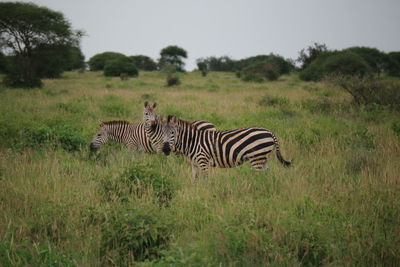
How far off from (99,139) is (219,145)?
134 inches

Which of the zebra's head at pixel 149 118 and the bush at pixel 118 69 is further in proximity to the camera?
the bush at pixel 118 69

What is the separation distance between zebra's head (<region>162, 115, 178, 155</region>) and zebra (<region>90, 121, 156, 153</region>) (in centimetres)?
166

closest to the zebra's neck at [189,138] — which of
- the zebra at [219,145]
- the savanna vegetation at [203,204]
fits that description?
the zebra at [219,145]

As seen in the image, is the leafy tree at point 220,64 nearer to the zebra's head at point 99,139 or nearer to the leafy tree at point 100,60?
the leafy tree at point 100,60

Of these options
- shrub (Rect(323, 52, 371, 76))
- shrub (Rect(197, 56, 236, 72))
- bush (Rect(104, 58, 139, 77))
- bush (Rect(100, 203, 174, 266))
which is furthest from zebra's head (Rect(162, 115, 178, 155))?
shrub (Rect(197, 56, 236, 72))

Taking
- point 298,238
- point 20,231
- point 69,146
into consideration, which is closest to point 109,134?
point 69,146

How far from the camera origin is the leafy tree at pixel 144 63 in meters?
64.5

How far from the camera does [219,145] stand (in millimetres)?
5430

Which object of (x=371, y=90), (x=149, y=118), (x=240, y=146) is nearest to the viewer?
(x=240, y=146)

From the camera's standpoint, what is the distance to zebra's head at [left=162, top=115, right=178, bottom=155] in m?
5.40

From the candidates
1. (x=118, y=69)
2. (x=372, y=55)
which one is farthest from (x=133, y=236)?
(x=372, y=55)

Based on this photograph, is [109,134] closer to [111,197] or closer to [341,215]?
[111,197]

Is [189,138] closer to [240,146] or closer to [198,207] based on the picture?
[240,146]

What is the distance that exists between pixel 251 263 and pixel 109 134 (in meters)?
5.85
